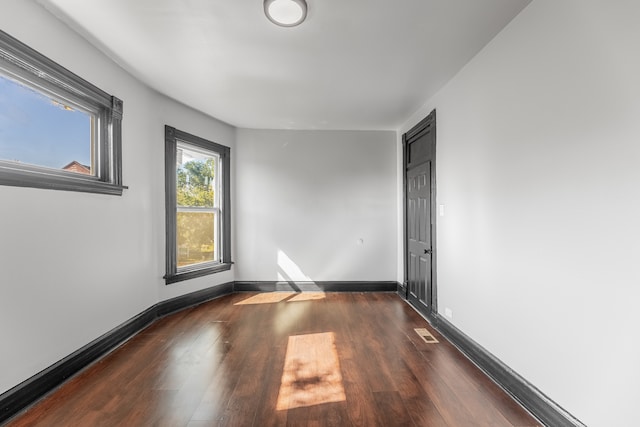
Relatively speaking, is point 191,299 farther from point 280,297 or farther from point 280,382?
point 280,382

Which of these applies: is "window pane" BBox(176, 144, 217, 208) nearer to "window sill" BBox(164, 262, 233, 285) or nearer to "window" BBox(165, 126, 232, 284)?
"window" BBox(165, 126, 232, 284)

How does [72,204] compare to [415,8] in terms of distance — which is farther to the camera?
[72,204]

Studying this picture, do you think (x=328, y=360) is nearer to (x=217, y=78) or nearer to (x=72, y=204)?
(x=72, y=204)

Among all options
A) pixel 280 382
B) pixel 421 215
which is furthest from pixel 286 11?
pixel 421 215

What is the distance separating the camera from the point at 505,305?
225 cm

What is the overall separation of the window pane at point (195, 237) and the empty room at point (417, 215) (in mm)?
71

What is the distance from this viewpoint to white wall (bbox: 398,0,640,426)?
1437 millimetres

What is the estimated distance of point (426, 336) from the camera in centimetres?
317

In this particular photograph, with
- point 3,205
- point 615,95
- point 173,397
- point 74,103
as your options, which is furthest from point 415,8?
point 173,397

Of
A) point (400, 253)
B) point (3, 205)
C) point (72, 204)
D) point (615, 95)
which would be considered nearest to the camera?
point (615, 95)

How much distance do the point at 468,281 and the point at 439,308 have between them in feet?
2.36

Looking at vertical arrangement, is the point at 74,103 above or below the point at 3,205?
above

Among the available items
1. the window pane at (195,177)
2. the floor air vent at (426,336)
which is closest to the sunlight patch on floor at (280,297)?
the window pane at (195,177)

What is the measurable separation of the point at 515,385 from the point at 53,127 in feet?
12.7
